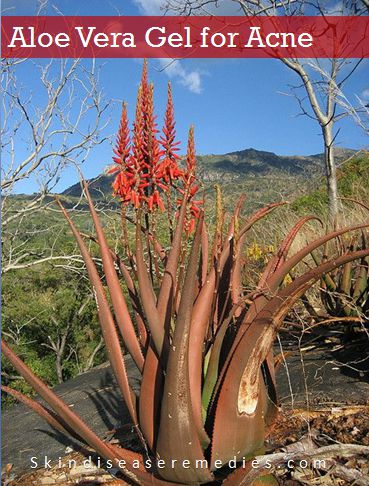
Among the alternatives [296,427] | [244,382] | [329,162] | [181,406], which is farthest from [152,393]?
[329,162]

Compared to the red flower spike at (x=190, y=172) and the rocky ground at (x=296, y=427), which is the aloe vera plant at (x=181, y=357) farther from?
the rocky ground at (x=296, y=427)

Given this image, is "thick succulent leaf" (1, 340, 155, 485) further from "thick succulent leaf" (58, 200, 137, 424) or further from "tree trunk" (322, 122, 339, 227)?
"tree trunk" (322, 122, 339, 227)

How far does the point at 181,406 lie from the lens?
1.29m

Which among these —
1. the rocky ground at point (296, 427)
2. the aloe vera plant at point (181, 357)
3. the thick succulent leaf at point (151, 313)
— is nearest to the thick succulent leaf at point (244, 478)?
the aloe vera plant at point (181, 357)

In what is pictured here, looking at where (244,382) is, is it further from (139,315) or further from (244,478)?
(139,315)

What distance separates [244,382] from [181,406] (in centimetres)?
20

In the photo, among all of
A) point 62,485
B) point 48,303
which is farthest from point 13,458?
point 48,303

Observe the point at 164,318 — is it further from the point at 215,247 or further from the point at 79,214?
the point at 79,214

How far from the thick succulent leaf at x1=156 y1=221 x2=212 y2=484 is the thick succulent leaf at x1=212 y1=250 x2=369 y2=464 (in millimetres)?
80

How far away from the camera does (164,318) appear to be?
1.45 m

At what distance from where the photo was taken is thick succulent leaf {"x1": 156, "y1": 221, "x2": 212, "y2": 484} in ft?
4.17

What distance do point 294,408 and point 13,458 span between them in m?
1.18

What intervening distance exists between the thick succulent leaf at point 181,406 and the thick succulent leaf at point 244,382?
0.26ft

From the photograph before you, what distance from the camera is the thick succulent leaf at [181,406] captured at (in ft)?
4.17
